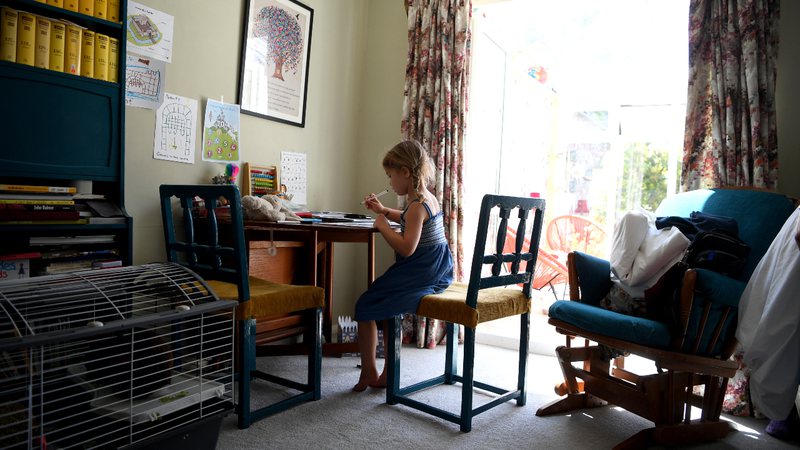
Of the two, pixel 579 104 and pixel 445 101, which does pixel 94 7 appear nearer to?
pixel 445 101

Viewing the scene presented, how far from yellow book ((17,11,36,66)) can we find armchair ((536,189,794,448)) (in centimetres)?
200

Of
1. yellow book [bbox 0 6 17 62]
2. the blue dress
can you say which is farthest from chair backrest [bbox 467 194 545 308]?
yellow book [bbox 0 6 17 62]

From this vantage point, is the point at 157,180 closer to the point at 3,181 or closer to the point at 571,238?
the point at 3,181

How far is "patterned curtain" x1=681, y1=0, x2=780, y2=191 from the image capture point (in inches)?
95.7

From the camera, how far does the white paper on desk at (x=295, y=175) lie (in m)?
3.00

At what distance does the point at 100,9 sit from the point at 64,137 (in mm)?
464

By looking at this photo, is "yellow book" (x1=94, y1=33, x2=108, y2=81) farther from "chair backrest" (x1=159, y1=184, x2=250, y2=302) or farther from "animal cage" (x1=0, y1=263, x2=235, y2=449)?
"animal cage" (x1=0, y1=263, x2=235, y2=449)

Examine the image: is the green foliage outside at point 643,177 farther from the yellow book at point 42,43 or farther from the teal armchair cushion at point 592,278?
the yellow book at point 42,43

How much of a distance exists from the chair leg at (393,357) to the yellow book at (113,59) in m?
1.35

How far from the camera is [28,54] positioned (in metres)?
1.67

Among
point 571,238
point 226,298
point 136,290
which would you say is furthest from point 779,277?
point 571,238

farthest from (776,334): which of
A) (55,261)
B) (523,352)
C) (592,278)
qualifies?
(55,261)

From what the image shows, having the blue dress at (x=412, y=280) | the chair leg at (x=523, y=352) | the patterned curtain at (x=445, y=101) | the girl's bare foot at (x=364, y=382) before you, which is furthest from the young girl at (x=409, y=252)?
the patterned curtain at (x=445, y=101)

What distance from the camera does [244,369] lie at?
6.10 ft
